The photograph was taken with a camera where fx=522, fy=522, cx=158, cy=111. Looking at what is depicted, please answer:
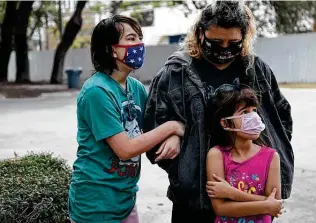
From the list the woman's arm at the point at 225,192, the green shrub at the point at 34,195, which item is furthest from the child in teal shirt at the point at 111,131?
the green shrub at the point at 34,195

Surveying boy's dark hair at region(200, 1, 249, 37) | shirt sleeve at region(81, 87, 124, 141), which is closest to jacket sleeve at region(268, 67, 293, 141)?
boy's dark hair at region(200, 1, 249, 37)

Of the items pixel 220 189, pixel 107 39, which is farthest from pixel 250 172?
pixel 107 39

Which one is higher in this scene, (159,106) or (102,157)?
(159,106)

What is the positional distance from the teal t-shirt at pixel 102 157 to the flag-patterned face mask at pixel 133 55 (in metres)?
0.12

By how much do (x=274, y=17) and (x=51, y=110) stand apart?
607 inches

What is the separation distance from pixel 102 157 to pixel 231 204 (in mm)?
589

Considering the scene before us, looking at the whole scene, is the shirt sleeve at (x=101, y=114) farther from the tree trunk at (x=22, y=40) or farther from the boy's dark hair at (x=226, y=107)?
the tree trunk at (x=22, y=40)

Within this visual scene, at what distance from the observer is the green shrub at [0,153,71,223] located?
11.8ft

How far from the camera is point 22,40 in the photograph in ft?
80.3

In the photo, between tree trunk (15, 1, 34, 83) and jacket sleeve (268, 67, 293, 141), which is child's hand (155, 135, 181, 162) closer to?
jacket sleeve (268, 67, 293, 141)

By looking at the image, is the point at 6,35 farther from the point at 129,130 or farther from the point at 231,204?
the point at 231,204

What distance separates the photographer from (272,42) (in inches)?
903

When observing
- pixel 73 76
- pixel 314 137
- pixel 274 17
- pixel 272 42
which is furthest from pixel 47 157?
pixel 274 17

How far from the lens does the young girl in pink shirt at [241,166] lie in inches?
86.4
